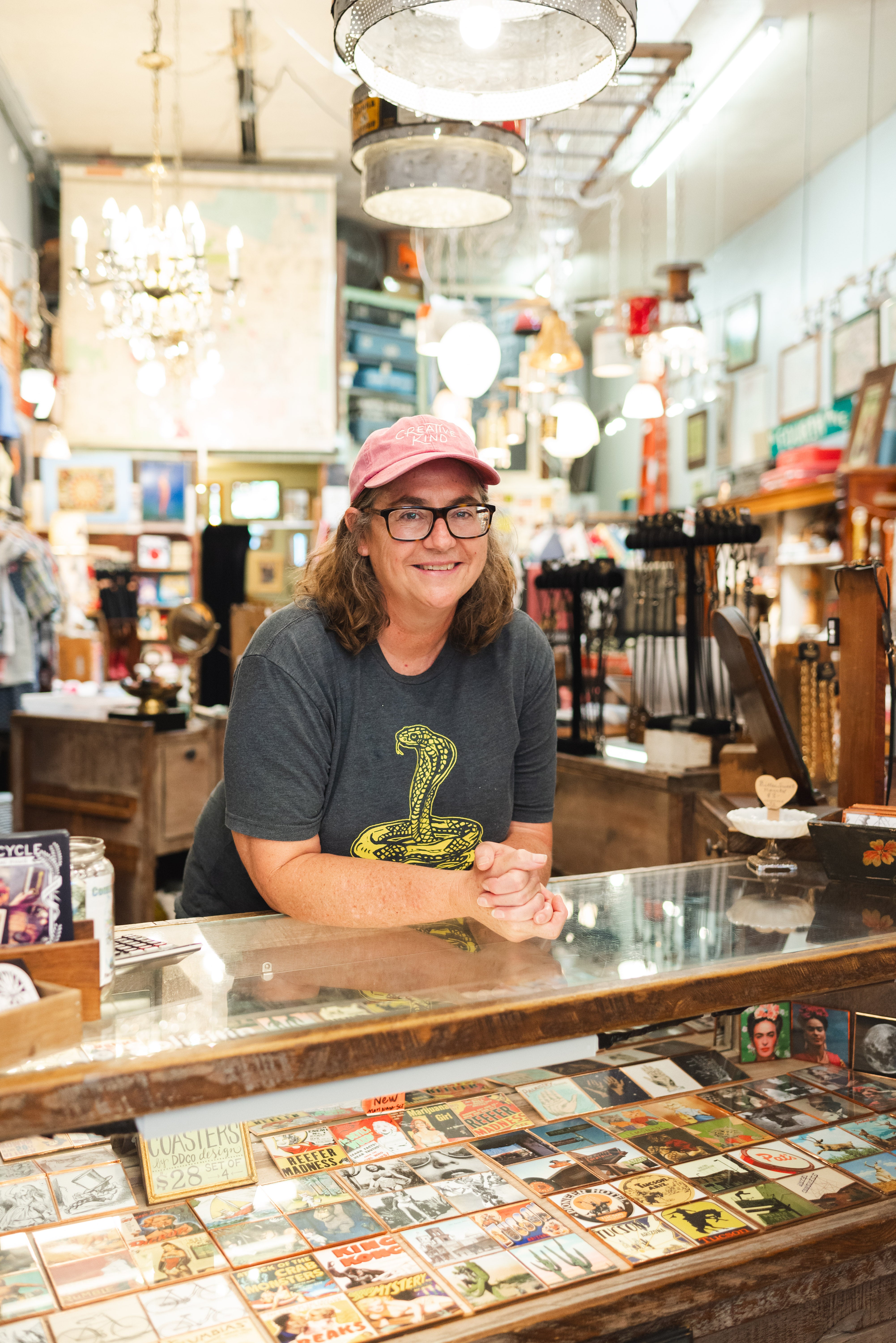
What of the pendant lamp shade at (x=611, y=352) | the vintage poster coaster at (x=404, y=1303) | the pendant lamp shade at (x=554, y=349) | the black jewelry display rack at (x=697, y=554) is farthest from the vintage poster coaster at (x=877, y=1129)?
the pendant lamp shade at (x=611, y=352)

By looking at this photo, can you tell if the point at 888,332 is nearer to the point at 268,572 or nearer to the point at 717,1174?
the point at 268,572

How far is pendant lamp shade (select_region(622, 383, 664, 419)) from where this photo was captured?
6867 millimetres

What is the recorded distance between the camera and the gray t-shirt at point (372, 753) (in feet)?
5.52

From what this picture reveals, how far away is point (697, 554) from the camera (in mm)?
3268

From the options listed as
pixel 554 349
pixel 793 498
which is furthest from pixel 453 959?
pixel 793 498

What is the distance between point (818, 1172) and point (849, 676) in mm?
943

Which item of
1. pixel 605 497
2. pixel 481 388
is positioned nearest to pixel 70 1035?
pixel 481 388

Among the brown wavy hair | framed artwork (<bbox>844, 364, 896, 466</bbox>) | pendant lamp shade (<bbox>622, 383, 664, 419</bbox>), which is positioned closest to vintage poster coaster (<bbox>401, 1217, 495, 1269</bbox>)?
the brown wavy hair

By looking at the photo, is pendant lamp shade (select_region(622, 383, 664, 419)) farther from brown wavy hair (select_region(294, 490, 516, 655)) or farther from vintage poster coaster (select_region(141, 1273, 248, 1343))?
vintage poster coaster (select_region(141, 1273, 248, 1343))

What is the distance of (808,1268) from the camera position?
134 centimetres

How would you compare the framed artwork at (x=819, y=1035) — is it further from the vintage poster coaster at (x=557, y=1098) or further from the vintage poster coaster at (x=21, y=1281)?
the vintage poster coaster at (x=21, y=1281)

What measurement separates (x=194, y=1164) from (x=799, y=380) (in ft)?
27.1

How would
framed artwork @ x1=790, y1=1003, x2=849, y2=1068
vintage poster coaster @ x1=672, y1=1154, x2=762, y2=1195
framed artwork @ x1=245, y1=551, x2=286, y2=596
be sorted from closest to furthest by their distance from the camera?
vintage poster coaster @ x1=672, y1=1154, x2=762, y2=1195, framed artwork @ x1=790, y1=1003, x2=849, y2=1068, framed artwork @ x1=245, y1=551, x2=286, y2=596

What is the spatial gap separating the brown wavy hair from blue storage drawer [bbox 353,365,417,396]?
847 centimetres
